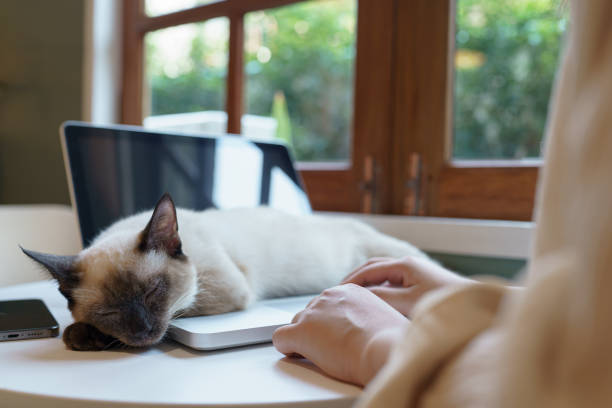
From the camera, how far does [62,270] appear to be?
0.86m

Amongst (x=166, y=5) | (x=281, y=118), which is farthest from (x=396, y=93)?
(x=166, y=5)

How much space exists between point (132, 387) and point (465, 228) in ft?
3.74

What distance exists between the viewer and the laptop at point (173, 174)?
1.30m

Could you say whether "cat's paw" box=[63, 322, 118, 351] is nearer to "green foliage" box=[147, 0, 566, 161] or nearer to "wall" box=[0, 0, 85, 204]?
"green foliage" box=[147, 0, 566, 161]

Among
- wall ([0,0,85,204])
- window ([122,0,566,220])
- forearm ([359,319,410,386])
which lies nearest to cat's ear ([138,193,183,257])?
forearm ([359,319,410,386])

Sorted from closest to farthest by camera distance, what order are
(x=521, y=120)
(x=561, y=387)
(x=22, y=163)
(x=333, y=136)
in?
1. (x=561, y=387)
2. (x=521, y=120)
3. (x=333, y=136)
4. (x=22, y=163)

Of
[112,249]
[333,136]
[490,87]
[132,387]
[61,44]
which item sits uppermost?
[61,44]

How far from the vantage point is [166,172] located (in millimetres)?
1505

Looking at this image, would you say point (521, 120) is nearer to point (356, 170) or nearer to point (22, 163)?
point (356, 170)

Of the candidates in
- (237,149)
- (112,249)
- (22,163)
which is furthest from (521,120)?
(22,163)

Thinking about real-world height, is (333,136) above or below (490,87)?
below

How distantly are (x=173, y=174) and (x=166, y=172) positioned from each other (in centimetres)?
2

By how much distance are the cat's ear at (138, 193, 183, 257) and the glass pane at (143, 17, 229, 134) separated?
1450 mm

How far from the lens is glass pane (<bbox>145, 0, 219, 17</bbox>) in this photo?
2450 millimetres
